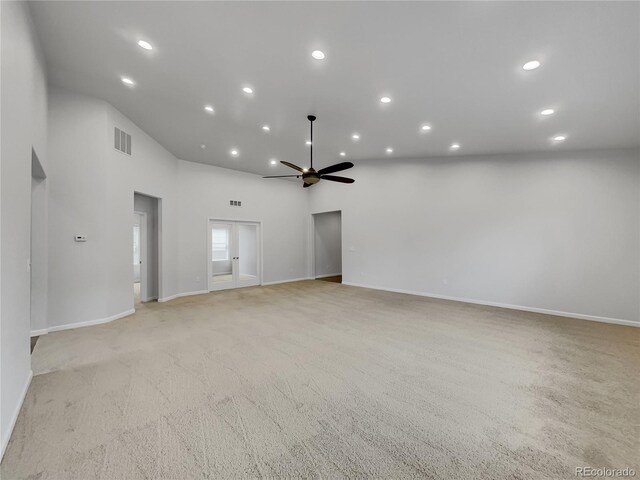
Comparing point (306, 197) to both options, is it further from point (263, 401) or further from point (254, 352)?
point (263, 401)

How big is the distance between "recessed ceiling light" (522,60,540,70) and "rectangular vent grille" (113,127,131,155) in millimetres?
6121

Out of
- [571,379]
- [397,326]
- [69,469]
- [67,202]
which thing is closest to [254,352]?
[69,469]

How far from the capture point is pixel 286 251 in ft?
30.2

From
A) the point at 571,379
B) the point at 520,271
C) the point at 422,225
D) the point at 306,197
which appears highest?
the point at 306,197

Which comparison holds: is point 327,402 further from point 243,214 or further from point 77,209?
point 243,214

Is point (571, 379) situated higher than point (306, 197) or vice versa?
point (306, 197)

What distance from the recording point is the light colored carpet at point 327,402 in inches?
66.9

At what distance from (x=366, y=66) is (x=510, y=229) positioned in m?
4.83

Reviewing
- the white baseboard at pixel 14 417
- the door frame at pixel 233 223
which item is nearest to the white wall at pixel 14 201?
the white baseboard at pixel 14 417

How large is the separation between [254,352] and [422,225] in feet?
17.4

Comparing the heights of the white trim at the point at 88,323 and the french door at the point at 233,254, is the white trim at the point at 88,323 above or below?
below

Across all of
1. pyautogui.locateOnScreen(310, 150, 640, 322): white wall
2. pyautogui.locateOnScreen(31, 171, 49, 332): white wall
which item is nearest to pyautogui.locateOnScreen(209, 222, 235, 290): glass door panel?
pyautogui.locateOnScreen(31, 171, 49, 332): white wall

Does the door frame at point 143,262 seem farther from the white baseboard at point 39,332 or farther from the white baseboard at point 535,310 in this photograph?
the white baseboard at point 535,310

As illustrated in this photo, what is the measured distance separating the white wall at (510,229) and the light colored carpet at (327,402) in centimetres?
111
